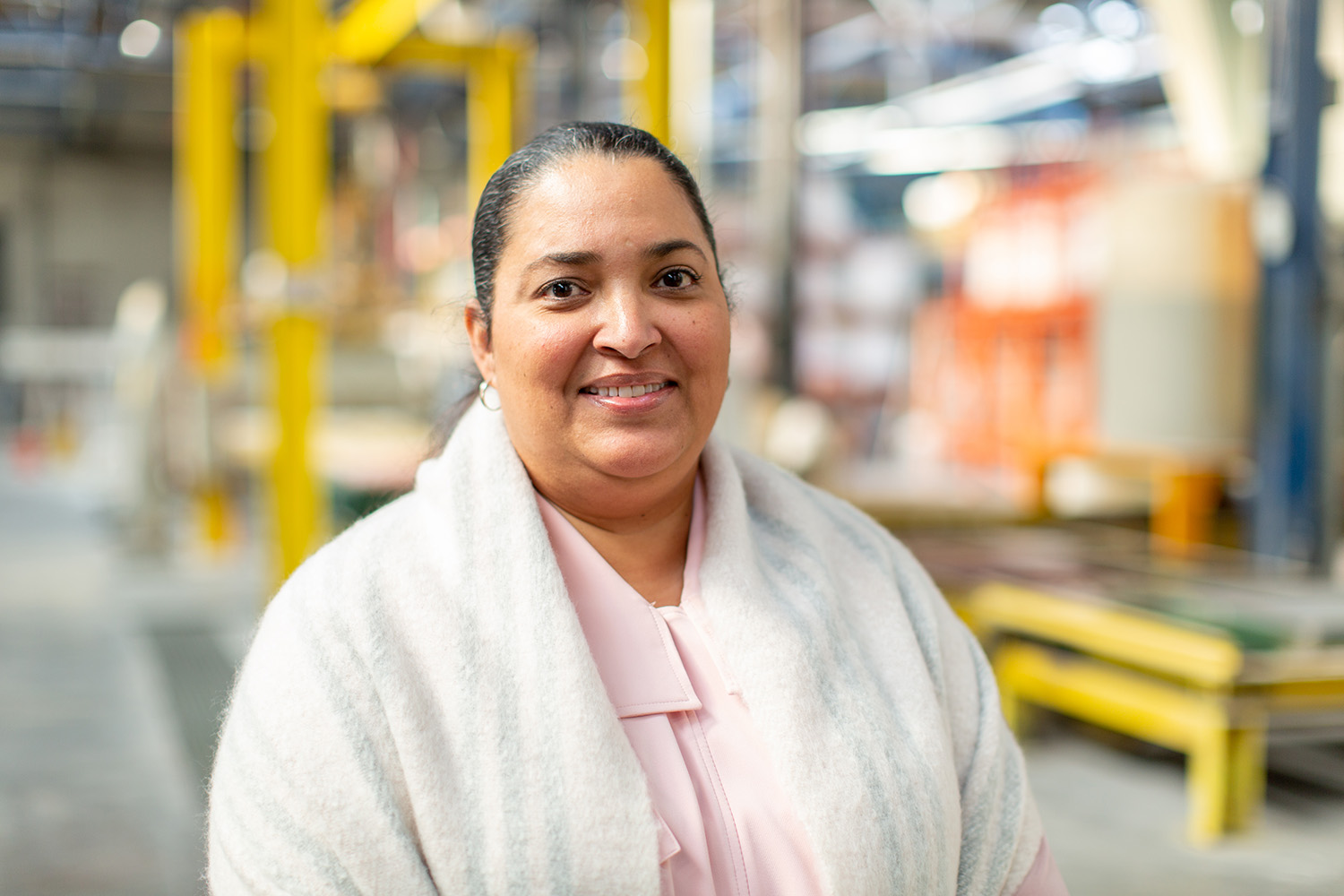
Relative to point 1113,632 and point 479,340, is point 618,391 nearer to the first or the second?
point 479,340

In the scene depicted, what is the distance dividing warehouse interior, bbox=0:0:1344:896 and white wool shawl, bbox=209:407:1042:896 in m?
0.42

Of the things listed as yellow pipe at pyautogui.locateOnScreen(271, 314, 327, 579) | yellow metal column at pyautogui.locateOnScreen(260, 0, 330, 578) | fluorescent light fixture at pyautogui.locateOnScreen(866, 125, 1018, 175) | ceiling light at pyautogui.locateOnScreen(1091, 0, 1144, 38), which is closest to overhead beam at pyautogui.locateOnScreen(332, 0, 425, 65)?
yellow metal column at pyautogui.locateOnScreen(260, 0, 330, 578)

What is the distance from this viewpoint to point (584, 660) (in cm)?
108

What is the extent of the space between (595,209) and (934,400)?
8.83 metres

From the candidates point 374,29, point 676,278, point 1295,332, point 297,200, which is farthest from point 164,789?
point 1295,332

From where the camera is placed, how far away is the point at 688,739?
116cm

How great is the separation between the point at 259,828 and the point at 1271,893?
2.39 m

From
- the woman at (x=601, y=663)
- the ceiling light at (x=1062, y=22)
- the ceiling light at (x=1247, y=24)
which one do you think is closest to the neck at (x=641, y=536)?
the woman at (x=601, y=663)

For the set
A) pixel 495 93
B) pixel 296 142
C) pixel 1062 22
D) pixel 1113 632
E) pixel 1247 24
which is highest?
pixel 1062 22

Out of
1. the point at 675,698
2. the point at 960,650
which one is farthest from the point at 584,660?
the point at 960,650

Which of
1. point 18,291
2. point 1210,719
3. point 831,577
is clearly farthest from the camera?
point 18,291

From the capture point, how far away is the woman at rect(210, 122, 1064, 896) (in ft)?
3.40

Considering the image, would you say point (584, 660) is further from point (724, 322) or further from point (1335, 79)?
point (1335, 79)

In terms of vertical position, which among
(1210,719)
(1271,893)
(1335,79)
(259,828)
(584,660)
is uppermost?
(1335,79)
